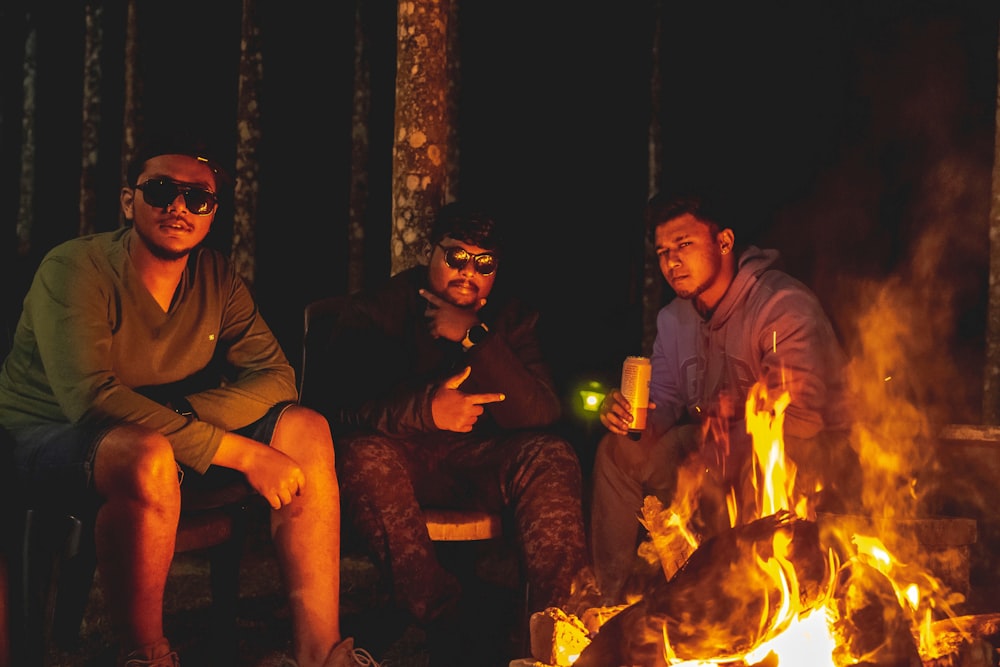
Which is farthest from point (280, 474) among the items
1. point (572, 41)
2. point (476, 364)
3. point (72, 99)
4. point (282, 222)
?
point (72, 99)

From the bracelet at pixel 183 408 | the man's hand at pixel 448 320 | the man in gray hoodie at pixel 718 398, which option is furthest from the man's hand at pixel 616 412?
the bracelet at pixel 183 408

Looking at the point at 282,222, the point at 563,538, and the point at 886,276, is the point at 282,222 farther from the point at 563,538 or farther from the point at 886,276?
the point at 563,538

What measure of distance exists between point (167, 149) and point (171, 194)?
19 centimetres

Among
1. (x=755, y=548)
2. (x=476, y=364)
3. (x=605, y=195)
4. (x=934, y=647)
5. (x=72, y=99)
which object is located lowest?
(x=934, y=647)

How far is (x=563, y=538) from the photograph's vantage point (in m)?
3.80

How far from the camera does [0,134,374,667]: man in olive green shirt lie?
318cm

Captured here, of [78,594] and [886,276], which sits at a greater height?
[886,276]

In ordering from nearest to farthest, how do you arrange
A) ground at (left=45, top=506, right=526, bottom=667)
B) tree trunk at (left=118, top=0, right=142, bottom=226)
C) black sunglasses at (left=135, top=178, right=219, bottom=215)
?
black sunglasses at (left=135, top=178, right=219, bottom=215)
ground at (left=45, top=506, right=526, bottom=667)
tree trunk at (left=118, top=0, right=142, bottom=226)

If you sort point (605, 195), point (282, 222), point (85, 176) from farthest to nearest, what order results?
point (282, 222) → point (85, 176) → point (605, 195)

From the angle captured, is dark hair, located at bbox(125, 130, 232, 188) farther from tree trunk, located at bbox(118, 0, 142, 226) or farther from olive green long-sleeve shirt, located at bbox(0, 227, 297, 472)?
tree trunk, located at bbox(118, 0, 142, 226)

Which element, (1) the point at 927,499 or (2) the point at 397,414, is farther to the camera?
(1) the point at 927,499

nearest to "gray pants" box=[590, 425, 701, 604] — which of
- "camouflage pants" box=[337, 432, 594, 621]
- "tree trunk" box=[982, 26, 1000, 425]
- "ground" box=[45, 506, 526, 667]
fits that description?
"camouflage pants" box=[337, 432, 594, 621]

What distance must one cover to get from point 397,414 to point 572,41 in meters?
7.01

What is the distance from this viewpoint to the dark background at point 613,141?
6500mm
